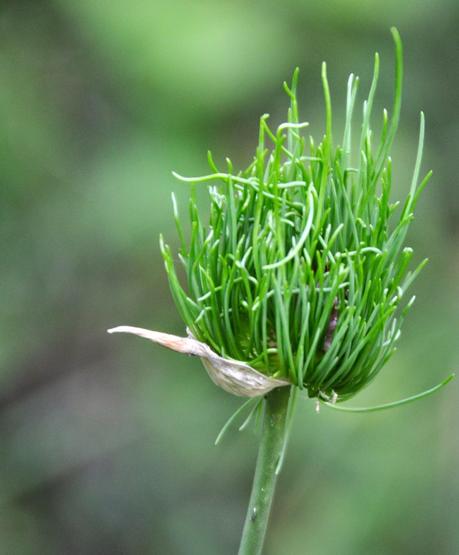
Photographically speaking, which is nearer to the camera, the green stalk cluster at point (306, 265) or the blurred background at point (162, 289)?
the green stalk cluster at point (306, 265)

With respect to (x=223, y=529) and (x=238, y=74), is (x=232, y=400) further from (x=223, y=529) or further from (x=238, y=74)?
(x=238, y=74)

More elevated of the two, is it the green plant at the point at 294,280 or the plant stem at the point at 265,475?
the green plant at the point at 294,280

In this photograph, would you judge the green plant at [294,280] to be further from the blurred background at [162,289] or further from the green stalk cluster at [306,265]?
the blurred background at [162,289]

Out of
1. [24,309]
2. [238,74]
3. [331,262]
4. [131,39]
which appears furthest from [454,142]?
[331,262]

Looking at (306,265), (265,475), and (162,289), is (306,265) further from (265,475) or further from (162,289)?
(162,289)

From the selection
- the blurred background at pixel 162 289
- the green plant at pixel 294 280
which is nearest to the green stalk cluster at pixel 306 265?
the green plant at pixel 294 280

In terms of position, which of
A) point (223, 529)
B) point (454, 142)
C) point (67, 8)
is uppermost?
point (67, 8)
